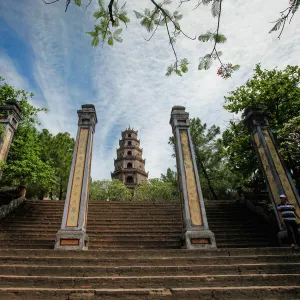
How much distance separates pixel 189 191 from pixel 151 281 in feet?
11.1

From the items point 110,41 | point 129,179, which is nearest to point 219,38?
point 110,41

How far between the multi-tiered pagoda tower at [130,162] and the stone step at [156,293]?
2687 centimetres

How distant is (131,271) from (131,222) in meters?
4.49

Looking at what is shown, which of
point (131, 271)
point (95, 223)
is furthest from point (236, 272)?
point (95, 223)

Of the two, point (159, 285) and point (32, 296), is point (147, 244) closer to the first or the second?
point (159, 285)

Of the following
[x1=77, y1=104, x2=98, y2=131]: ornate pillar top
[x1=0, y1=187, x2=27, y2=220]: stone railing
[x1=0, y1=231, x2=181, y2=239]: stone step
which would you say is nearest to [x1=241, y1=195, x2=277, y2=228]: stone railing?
[x1=0, y1=231, x2=181, y2=239]: stone step

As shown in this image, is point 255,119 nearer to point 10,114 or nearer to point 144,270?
point 144,270

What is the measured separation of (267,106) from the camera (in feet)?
34.1

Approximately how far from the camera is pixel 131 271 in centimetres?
405

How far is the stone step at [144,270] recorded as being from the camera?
401 centimetres

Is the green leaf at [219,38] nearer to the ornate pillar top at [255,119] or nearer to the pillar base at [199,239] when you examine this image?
the pillar base at [199,239]

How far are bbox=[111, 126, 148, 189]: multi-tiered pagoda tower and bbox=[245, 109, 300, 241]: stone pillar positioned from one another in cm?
2358

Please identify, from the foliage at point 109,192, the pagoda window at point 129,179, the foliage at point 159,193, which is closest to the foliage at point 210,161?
the foliage at point 159,193

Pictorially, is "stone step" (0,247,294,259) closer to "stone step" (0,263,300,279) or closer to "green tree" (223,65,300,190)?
"stone step" (0,263,300,279)
